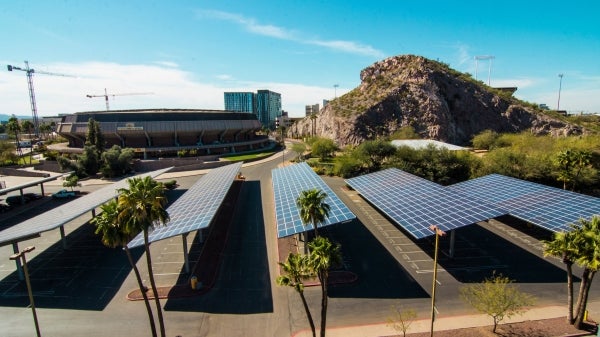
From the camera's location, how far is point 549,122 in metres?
115

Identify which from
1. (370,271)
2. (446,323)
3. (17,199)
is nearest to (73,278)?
(370,271)

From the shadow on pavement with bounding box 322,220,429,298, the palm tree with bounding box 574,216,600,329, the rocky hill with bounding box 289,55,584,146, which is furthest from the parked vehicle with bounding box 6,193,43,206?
the rocky hill with bounding box 289,55,584,146

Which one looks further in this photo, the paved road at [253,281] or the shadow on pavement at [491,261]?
the shadow on pavement at [491,261]

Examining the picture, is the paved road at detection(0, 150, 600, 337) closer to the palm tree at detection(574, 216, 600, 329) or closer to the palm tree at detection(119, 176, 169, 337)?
the palm tree at detection(574, 216, 600, 329)

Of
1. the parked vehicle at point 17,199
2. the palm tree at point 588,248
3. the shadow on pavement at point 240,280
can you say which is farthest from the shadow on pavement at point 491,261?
the parked vehicle at point 17,199

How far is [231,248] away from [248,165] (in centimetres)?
5750

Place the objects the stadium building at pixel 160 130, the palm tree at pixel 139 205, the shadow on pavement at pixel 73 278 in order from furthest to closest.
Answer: the stadium building at pixel 160 130 → the shadow on pavement at pixel 73 278 → the palm tree at pixel 139 205

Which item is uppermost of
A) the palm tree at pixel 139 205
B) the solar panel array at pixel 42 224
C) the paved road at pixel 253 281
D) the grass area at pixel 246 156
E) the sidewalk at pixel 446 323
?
the palm tree at pixel 139 205

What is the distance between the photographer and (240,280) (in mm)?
27875

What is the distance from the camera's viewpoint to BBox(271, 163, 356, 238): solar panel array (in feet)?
95.2

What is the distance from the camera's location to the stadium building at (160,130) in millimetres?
93875

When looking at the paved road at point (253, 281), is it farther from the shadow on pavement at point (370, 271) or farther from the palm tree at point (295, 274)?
the palm tree at point (295, 274)

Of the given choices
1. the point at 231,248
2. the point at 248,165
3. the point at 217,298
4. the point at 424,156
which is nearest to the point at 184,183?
the point at 248,165

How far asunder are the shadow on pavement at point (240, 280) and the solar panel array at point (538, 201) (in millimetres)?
27925
